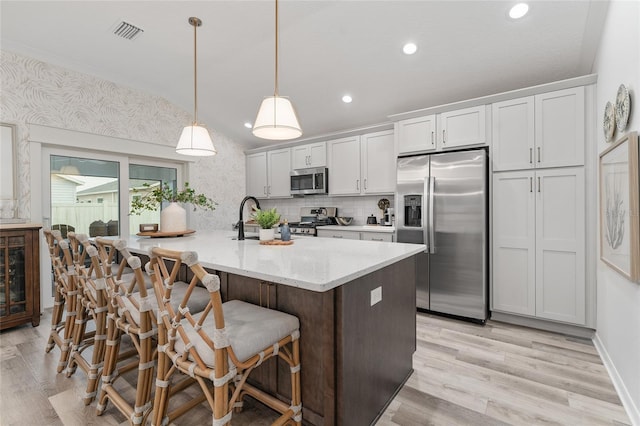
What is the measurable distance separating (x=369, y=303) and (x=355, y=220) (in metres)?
3.20

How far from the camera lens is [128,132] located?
408 cm

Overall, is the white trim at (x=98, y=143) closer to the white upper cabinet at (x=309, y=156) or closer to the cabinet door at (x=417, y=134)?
A: the white upper cabinet at (x=309, y=156)

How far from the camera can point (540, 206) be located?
286 cm

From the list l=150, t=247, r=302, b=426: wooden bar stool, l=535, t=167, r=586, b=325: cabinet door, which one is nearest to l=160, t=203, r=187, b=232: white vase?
l=150, t=247, r=302, b=426: wooden bar stool

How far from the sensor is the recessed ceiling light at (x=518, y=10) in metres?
2.37

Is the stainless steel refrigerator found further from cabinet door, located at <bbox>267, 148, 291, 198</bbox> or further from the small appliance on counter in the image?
cabinet door, located at <bbox>267, 148, 291, 198</bbox>

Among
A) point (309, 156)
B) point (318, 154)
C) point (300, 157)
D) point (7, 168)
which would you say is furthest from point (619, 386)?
point (7, 168)

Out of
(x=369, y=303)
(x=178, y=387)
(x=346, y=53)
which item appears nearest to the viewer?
(x=369, y=303)

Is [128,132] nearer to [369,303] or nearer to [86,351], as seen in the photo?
[86,351]

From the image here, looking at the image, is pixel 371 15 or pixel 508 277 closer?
pixel 371 15

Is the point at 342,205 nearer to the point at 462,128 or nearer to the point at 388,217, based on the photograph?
the point at 388,217

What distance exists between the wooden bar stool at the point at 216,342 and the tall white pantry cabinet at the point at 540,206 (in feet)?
8.39

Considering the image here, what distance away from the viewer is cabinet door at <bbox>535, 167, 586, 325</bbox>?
2699 mm

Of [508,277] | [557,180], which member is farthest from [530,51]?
[508,277]
